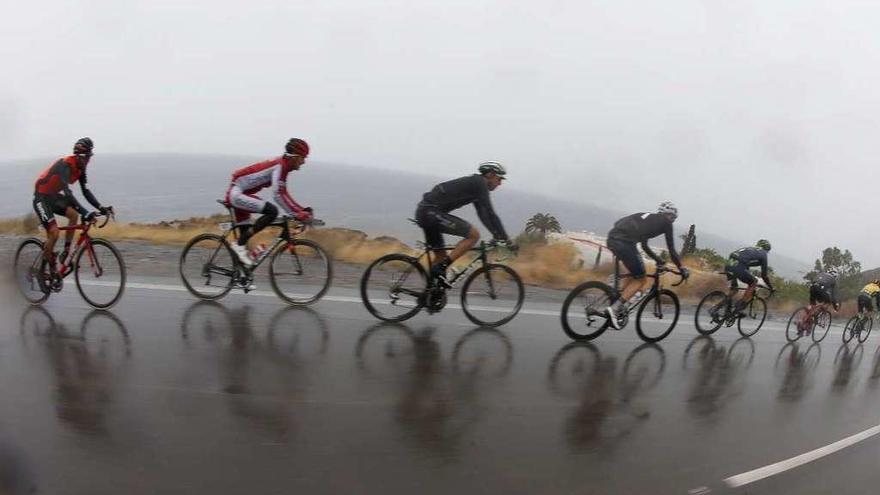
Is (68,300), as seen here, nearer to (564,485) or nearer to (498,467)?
(498,467)

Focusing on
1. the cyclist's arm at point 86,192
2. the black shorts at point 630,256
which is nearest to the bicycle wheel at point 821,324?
the black shorts at point 630,256

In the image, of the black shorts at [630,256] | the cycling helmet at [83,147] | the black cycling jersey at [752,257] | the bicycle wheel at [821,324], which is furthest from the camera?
the bicycle wheel at [821,324]

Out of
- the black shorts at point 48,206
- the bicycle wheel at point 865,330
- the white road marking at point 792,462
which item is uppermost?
the black shorts at point 48,206

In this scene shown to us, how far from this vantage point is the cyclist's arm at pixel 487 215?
5980mm

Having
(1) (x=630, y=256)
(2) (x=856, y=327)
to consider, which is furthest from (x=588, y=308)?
(2) (x=856, y=327)

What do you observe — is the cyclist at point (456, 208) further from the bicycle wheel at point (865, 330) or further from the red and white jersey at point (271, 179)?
the bicycle wheel at point (865, 330)

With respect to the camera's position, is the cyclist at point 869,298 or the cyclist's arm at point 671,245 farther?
the cyclist at point 869,298

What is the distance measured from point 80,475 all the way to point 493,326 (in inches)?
181

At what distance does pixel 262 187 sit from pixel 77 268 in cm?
215

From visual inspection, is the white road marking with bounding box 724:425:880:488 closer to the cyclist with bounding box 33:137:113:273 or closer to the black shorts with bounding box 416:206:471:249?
the black shorts with bounding box 416:206:471:249

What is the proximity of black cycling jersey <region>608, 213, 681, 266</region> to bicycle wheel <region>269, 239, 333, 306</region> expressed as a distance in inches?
146

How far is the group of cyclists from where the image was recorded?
566 cm

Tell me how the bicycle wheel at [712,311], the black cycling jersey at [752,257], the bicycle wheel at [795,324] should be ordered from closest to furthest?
the bicycle wheel at [712,311] → the black cycling jersey at [752,257] → the bicycle wheel at [795,324]

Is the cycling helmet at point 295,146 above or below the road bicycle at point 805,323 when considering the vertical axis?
above
